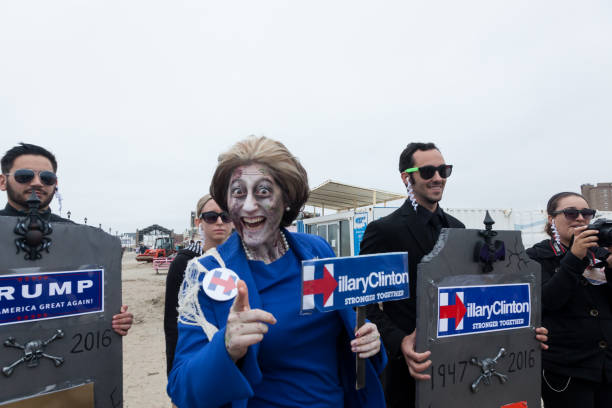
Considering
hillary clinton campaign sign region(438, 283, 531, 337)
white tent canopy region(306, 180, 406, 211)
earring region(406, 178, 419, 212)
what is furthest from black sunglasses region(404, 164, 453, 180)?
white tent canopy region(306, 180, 406, 211)

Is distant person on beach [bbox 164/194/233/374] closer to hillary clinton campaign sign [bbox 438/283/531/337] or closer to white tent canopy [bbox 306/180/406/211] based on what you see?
hillary clinton campaign sign [bbox 438/283/531/337]

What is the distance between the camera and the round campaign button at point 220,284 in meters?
1.32

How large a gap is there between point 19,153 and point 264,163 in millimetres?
1933

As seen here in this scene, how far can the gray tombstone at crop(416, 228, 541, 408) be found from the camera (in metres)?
1.84

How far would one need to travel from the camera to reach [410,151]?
2637mm

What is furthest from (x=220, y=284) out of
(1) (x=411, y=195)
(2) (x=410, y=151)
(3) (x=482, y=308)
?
(2) (x=410, y=151)

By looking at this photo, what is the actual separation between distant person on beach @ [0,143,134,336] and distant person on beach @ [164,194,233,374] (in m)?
0.42

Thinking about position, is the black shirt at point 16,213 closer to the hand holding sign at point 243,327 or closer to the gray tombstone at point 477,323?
the hand holding sign at point 243,327

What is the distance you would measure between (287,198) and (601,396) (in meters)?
2.62

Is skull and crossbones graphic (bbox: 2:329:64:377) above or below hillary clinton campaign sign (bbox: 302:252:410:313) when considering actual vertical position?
below

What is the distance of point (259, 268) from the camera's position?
5.01ft

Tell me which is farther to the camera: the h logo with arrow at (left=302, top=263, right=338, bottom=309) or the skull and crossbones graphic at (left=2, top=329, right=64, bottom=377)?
the skull and crossbones graphic at (left=2, top=329, right=64, bottom=377)

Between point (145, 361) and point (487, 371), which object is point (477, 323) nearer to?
point (487, 371)

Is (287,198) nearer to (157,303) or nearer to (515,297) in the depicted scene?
(515,297)
